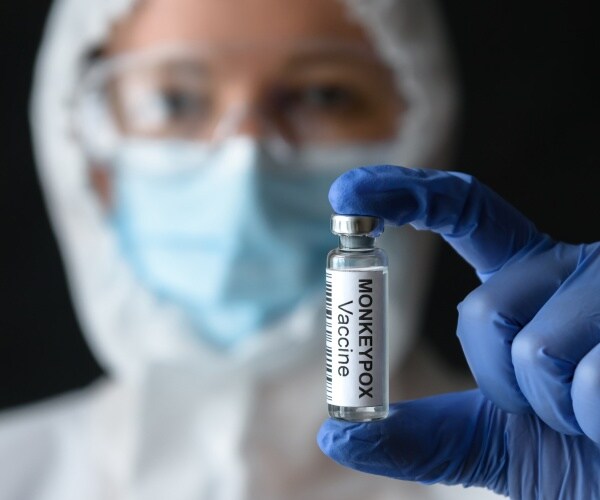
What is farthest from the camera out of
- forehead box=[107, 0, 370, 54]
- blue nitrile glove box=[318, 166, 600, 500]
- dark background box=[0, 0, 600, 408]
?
dark background box=[0, 0, 600, 408]

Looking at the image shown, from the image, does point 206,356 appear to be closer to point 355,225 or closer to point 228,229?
point 228,229

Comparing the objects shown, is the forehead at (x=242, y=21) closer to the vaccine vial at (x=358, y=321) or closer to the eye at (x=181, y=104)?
the eye at (x=181, y=104)

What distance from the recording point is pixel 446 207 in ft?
2.66

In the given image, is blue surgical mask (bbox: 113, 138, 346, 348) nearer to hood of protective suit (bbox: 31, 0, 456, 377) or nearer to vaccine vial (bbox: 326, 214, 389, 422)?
hood of protective suit (bbox: 31, 0, 456, 377)

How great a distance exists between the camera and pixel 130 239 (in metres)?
1.73

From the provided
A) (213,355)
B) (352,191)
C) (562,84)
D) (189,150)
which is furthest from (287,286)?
(562,84)

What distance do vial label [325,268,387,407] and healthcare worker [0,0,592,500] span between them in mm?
834

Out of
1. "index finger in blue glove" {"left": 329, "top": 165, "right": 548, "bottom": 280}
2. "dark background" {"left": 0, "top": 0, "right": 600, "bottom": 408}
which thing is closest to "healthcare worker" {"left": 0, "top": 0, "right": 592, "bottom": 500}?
"dark background" {"left": 0, "top": 0, "right": 600, "bottom": 408}

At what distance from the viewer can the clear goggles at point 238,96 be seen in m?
1.61

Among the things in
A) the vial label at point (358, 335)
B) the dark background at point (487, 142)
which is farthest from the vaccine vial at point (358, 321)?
the dark background at point (487, 142)

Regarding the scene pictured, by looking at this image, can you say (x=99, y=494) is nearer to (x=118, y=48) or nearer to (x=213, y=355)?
(x=213, y=355)

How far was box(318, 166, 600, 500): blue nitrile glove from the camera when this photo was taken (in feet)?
2.47

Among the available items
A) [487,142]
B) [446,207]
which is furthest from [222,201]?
[487,142]

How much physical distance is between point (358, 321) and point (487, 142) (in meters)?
1.63
